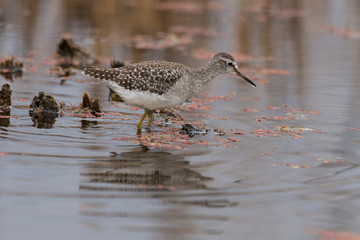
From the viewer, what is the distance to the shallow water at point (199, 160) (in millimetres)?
8070

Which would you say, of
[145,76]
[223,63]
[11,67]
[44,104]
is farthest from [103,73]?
[11,67]

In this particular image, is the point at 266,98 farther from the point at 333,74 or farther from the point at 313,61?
the point at 313,61

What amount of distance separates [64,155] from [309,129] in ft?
18.1

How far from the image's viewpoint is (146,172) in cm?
1011

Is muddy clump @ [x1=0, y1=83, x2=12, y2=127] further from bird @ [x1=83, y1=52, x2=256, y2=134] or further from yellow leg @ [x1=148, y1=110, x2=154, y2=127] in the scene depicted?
yellow leg @ [x1=148, y1=110, x2=154, y2=127]

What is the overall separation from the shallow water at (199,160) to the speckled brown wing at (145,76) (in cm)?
94

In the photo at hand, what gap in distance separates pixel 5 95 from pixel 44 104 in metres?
0.86

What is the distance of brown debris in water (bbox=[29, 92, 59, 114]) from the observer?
1362 centimetres

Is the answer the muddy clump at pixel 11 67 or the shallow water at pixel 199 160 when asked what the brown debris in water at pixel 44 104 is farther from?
the muddy clump at pixel 11 67

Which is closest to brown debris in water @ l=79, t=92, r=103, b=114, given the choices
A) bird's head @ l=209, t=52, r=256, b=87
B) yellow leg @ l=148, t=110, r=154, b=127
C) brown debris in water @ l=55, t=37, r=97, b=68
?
yellow leg @ l=148, t=110, r=154, b=127

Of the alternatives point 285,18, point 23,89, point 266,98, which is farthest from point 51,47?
point 285,18

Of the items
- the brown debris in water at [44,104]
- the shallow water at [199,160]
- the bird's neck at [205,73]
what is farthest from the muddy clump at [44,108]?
the bird's neck at [205,73]

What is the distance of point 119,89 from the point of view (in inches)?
504

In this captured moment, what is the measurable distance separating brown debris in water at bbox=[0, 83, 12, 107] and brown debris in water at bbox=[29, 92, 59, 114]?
540 millimetres
